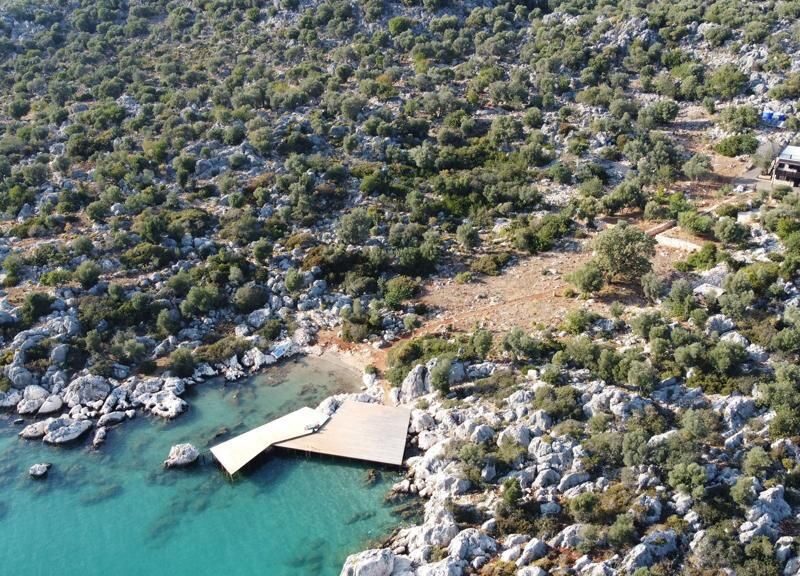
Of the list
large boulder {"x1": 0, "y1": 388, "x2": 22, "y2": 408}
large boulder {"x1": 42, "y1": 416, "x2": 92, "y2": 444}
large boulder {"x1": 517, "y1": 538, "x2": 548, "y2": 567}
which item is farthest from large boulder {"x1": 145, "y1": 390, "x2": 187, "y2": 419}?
large boulder {"x1": 517, "y1": 538, "x2": 548, "y2": 567}

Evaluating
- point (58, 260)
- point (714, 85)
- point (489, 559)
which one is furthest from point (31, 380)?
point (714, 85)

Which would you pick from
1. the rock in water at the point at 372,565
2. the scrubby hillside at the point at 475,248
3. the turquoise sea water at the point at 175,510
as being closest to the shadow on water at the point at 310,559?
the turquoise sea water at the point at 175,510

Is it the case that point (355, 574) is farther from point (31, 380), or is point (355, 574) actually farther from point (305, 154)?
point (305, 154)

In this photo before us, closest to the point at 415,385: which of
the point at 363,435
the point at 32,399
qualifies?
the point at 363,435

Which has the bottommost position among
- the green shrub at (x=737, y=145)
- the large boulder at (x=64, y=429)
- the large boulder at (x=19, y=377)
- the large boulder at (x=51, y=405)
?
the large boulder at (x=64, y=429)

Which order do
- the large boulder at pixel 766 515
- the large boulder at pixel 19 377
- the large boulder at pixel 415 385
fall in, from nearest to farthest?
the large boulder at pixel 766 515
the large boulder at pixel 415 385
the large boulder at pixel 19 377

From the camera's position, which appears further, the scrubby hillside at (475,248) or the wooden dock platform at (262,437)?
the wooden dock platform at (262,437)

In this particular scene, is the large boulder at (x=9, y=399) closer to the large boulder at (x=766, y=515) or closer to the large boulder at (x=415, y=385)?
the large boulder at (x=415, y=385)

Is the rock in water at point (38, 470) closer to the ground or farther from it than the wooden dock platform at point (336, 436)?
farther from it
